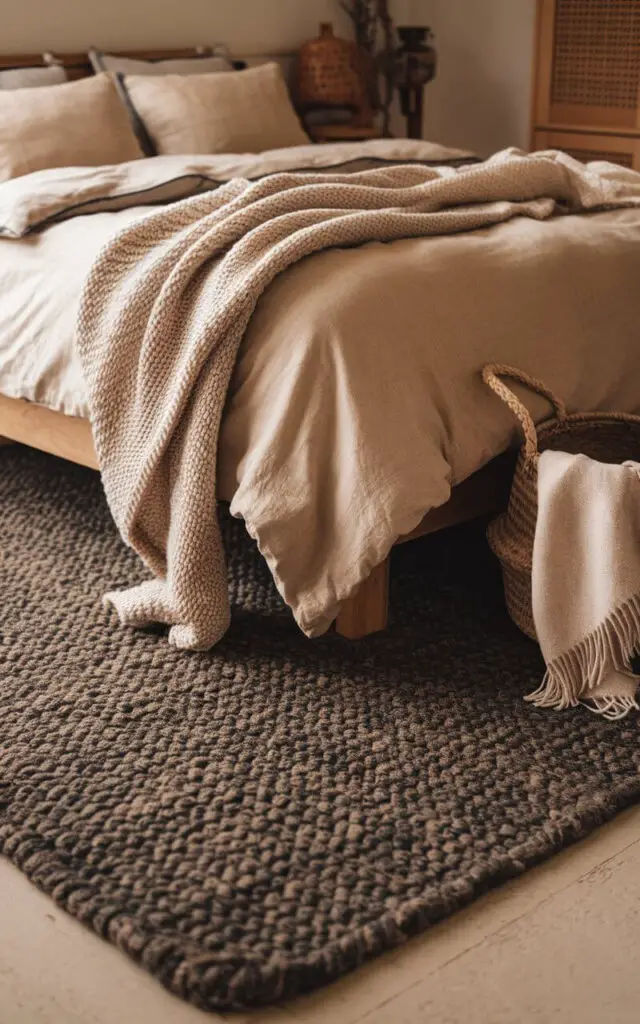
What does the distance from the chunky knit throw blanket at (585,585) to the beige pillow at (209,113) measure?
210cm

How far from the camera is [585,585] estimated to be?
5.87 ft

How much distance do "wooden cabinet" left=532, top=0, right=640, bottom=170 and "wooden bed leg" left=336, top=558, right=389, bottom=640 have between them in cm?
281

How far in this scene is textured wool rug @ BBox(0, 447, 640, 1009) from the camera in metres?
1.34

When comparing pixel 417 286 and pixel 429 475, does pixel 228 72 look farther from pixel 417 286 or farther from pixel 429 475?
pixel 429 475

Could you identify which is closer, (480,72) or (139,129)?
(139,129)

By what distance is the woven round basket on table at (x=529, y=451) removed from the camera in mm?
1910

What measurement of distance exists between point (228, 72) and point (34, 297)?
173 centimetres

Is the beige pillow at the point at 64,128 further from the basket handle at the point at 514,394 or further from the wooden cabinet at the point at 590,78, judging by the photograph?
the wooden cabinet at the point at 590,78

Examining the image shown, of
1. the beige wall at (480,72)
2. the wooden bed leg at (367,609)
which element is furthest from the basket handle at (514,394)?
the beige wall at (480,72)

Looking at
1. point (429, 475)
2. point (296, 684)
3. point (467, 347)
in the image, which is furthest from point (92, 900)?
point (467, 347)

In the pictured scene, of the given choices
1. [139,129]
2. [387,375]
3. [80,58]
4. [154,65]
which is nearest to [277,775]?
[387,375]

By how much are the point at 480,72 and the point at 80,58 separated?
176 centimetres

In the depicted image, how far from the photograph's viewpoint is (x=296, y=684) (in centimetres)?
186

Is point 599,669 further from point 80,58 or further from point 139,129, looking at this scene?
point 80,58
